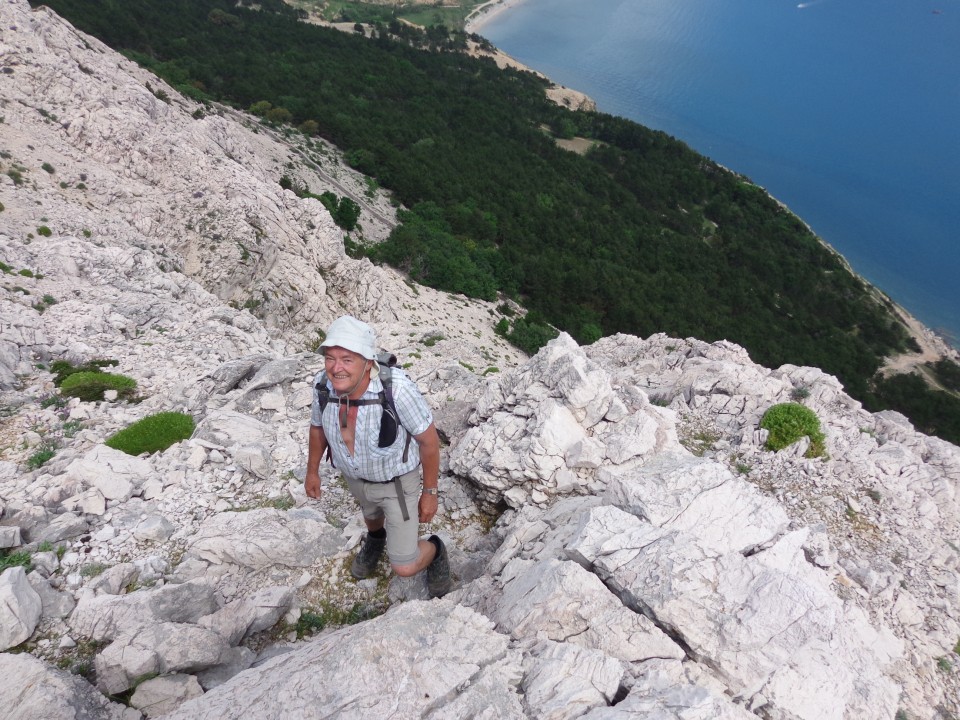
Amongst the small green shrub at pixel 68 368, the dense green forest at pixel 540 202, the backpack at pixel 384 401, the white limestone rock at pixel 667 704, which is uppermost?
the dense green forest at pixel 540 202

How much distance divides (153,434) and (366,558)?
13.6 ft

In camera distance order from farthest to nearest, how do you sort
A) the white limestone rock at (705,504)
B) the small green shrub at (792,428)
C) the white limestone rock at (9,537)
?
the small green shrub at (792,428)
the white limestone rock at (705,504)
the white limestone rock at (9,537)

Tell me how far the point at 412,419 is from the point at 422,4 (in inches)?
7161

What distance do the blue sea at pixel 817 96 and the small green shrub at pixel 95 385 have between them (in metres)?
87.8

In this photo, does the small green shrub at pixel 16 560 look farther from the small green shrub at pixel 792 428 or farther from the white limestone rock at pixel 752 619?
the small green shrub at pixel 792 428

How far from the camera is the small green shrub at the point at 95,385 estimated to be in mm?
8852

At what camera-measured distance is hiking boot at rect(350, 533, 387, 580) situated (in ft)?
20.5

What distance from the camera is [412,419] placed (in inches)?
189

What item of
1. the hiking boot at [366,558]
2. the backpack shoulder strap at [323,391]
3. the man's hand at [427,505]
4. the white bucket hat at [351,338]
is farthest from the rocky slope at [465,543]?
the white bucket hat at [351,338]

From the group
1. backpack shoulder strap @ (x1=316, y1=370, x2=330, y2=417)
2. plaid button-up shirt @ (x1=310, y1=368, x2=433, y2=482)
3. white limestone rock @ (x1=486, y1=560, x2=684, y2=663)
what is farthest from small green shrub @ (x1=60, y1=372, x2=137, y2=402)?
white limestone rock @ (x1=486, y1=560, x2=684, y2=663)

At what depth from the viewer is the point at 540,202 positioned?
64.1 metres

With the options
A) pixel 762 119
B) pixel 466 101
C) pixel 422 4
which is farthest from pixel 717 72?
pixel 422 4

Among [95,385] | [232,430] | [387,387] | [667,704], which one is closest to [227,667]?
[387,387]

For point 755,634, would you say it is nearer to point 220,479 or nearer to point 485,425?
point 485,425
